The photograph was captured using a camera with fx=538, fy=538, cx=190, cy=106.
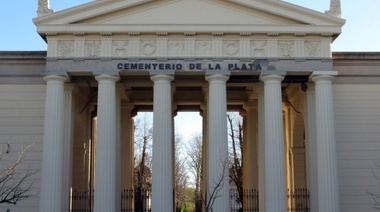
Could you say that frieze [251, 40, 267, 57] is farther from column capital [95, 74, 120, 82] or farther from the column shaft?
column capital [95, 74, 120, 82]

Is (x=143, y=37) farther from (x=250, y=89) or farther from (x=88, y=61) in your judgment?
(x=250, y=89)

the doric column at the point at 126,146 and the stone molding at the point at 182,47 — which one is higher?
the stone molding at the point at 182,47

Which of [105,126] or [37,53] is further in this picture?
[37,53]

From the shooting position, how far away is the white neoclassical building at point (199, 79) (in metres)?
27.1

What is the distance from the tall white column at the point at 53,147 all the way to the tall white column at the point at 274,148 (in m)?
10.4

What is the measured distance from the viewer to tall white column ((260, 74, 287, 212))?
87.8ft

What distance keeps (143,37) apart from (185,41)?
7.20 feet

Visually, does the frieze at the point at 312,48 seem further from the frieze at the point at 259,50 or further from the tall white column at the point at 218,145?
the tall white column at the point at 218,145

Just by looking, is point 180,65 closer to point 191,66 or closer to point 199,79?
point 191,66

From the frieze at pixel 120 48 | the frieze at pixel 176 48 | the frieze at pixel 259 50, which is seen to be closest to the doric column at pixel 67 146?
the frieze at pixel 120 48

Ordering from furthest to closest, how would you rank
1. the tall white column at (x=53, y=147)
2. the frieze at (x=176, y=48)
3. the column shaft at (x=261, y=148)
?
the column shaft at (x=261, y=148), the frieze at (x=176, y=48), the tall white column at (x=53, y=147)

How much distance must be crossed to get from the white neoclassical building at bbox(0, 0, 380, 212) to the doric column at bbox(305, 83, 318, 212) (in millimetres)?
58

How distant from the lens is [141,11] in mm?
28281

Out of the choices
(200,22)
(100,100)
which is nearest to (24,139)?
(100,100)
